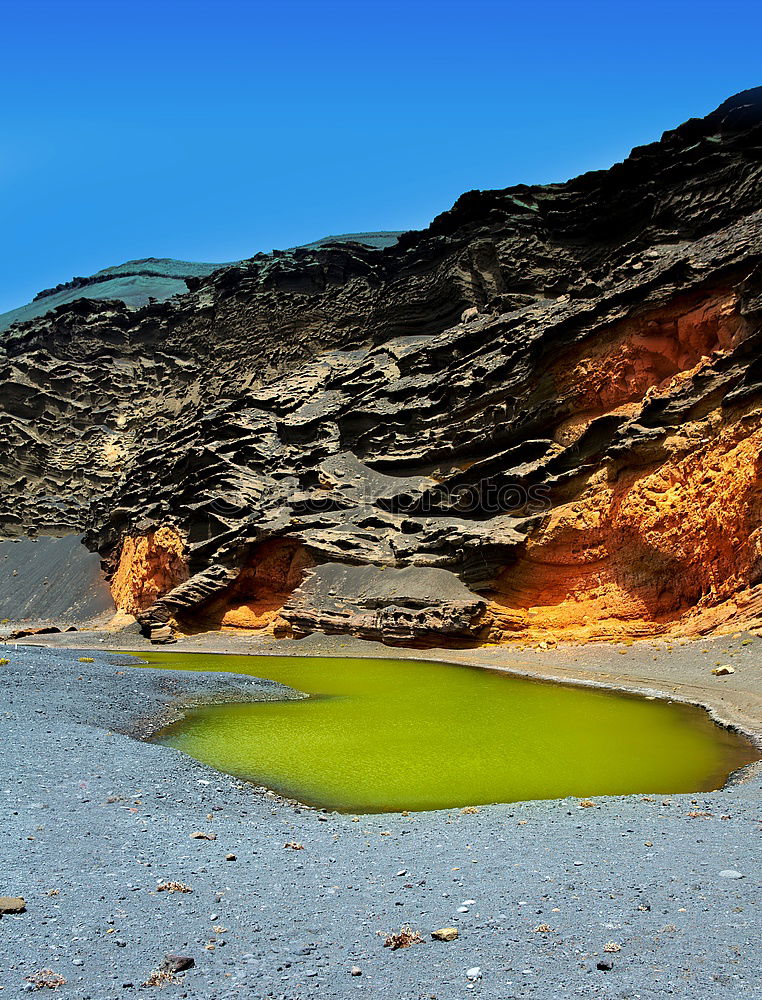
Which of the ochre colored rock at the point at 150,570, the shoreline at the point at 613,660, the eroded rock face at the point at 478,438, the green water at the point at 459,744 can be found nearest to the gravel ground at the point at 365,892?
the green water at the point at 459,744

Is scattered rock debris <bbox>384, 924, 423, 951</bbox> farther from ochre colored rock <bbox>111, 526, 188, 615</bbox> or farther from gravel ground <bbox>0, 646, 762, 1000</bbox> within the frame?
ochre colored rock <bbox>111, 526, 188, 615</bbox>

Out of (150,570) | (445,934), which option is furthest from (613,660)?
(150,570)

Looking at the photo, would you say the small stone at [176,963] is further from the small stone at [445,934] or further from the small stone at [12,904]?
the small stone at [445,934]

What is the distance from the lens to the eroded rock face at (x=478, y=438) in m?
23.3

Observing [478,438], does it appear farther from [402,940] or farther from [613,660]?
[402,940]

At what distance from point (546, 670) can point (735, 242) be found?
58.9ft

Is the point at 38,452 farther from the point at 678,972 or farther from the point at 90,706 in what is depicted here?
the point at 678,972

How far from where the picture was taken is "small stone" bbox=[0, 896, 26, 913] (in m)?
4.72

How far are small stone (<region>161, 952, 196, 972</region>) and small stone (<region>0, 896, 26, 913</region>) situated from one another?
51.4 inches

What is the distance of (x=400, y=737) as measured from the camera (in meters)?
12.9

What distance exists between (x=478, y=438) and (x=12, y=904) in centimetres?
2924

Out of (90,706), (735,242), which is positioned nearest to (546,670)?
(90,706)

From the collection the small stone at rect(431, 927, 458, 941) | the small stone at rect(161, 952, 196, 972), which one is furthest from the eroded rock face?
the small stone at rect(161, 952, 196, 972)

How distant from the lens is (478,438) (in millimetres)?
32469
